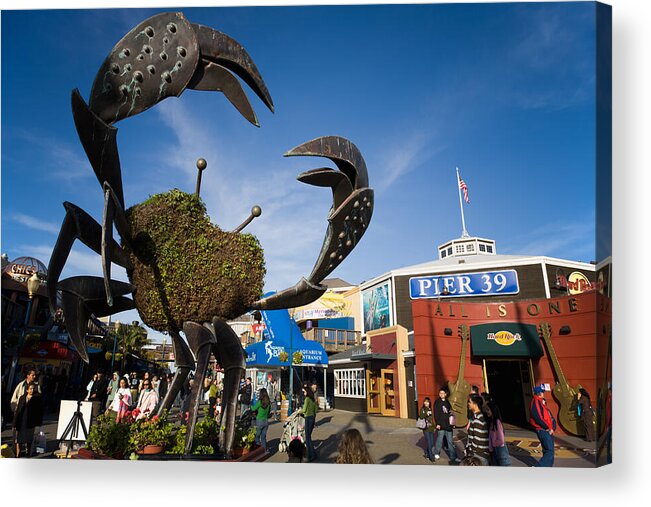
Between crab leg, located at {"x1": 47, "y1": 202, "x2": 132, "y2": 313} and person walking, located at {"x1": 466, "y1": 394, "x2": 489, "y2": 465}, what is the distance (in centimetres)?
565

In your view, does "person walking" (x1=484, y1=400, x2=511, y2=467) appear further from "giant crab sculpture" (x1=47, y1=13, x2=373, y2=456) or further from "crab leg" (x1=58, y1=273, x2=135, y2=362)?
"crab leg" (x1=58, y1=273, x2=135, y2=362)

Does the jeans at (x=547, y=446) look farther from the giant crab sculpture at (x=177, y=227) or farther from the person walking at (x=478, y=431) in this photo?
the giant crab sculpture at (x=177, y=227)

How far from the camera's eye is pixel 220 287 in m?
7.94

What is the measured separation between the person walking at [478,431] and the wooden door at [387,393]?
13.6 meters

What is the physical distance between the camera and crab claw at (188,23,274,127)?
287 inches

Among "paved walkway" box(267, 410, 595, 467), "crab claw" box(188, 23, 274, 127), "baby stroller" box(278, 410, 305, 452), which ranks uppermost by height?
"crab claw" box(188, 23, 274, 127)

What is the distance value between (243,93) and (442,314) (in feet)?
36.0

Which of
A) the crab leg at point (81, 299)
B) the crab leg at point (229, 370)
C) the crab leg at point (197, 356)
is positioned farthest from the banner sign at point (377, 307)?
the crab leg at point (81, 299)

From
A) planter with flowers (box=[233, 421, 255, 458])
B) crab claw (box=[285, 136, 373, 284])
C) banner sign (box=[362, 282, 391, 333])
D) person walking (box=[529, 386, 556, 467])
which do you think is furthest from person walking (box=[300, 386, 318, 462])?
banner sign (box=[362, 282, 391, 333])

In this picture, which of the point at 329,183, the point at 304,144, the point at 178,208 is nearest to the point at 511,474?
the point at 329,183

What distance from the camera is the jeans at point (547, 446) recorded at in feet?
26.0

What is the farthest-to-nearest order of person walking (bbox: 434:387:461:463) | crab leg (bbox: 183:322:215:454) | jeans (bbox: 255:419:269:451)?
jeans (bbox: 255:419:269:451) < person walking (bbox: 434:387:461:463) < crab leg (bbox: 183:322:215:454)

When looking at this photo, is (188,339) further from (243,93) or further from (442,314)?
(442,314)

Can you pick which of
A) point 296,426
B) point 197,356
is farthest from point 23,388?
point 296,426
